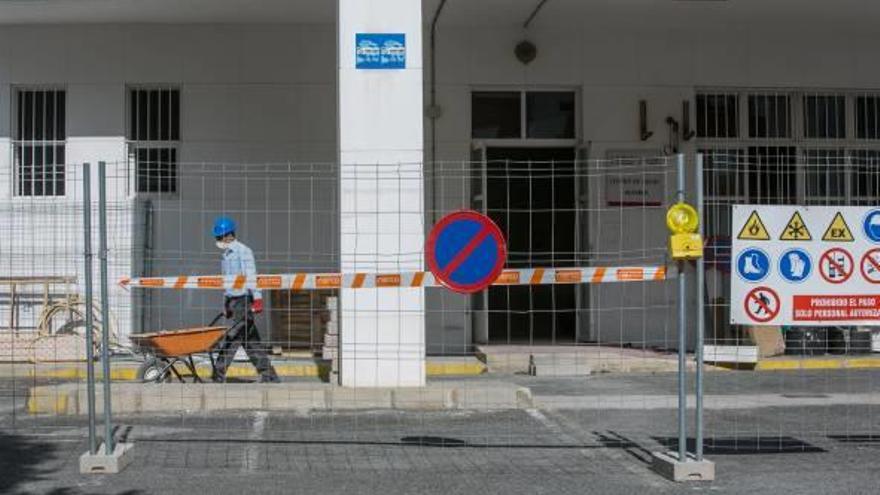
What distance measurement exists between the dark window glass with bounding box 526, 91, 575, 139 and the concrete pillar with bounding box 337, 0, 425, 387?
508cm

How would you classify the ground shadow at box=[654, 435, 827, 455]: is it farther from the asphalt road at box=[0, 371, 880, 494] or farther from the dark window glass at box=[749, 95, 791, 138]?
the dark window glass at box=[749, 95, 791, 138]

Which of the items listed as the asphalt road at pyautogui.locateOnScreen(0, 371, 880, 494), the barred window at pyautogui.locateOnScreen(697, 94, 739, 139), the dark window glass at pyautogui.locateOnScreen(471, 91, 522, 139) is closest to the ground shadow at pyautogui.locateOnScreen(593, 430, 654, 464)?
the asphalt road at pyautogui.locateOnScreen(0, 371, 880, 494)

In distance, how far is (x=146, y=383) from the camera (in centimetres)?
1058

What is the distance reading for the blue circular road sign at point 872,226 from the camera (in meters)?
7.85

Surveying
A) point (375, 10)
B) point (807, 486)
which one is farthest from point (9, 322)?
point (807, 486)

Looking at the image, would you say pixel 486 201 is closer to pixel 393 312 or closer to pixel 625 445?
pixel 393 312

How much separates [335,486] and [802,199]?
10713 mm

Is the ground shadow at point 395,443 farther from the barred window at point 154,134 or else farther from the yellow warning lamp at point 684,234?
the barred window at point 154,134

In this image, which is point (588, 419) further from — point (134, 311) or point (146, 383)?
point (134, 311)

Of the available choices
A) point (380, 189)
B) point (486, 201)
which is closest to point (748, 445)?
point (380, 189)

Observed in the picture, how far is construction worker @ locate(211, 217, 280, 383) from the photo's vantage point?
11211 millimetres

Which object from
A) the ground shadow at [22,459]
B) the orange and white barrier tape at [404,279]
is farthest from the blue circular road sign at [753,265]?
the ground shadow at [22,459]

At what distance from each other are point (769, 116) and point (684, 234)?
9.82 m

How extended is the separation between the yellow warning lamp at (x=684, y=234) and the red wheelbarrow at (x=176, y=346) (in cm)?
519
